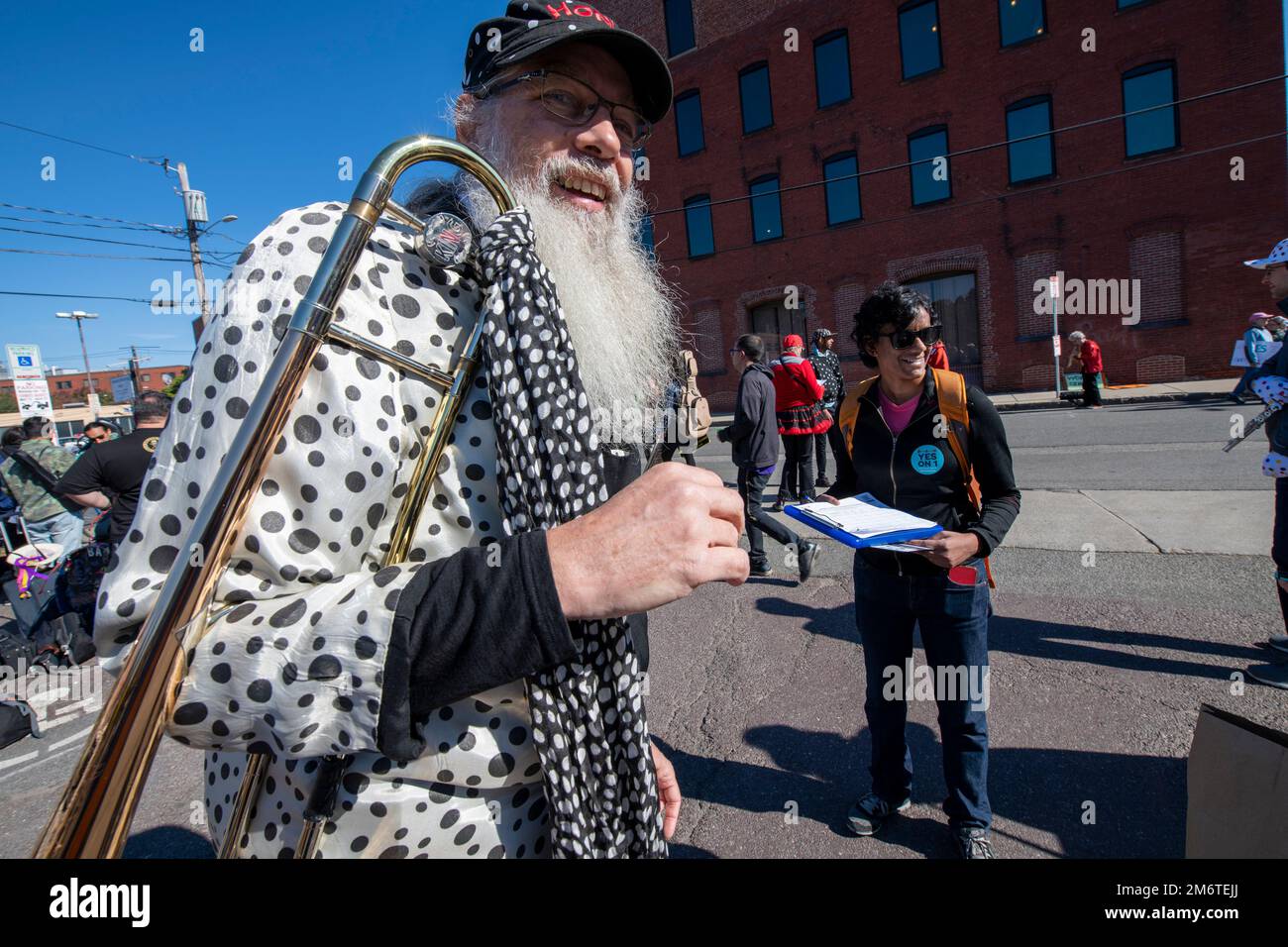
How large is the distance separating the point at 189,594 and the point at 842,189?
71.4ft

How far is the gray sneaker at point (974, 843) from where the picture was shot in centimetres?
233

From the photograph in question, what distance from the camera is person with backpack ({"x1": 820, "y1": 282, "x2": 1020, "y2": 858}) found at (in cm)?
240

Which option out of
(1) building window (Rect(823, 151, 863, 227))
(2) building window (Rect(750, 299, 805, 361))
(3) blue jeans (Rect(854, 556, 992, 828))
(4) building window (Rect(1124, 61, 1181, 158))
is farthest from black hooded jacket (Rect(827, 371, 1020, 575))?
(1) building window (Rect(823, 151, 863, 227))

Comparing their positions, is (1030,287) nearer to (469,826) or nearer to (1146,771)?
(1146,771)

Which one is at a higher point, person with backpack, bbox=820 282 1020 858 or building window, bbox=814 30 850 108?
building window, bbox=814 30 850 108

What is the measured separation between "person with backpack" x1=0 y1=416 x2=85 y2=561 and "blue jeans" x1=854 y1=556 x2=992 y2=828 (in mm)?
6583

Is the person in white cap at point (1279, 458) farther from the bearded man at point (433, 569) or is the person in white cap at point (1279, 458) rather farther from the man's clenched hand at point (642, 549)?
the man's clenched hand at point (642, 549)

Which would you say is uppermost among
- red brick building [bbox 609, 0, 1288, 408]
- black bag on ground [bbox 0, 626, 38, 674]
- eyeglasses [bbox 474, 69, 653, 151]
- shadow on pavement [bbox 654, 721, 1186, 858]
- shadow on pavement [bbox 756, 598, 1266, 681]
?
red brick building [bbox 609, 0, 1288, 408]

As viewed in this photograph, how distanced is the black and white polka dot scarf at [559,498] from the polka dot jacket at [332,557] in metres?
0.07

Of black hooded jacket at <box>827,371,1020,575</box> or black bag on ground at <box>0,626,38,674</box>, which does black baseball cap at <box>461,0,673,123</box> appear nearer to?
black hooded jacket at <box>827,371,1020,575</box>

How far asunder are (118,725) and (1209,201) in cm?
2126

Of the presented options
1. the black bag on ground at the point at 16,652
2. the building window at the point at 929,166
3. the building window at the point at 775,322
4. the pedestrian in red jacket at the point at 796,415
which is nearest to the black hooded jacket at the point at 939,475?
the pedestrian in red jacket at the point at 796,415

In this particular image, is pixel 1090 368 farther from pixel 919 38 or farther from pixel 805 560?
pixel 805 560

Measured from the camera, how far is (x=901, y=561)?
2490 millimetres
